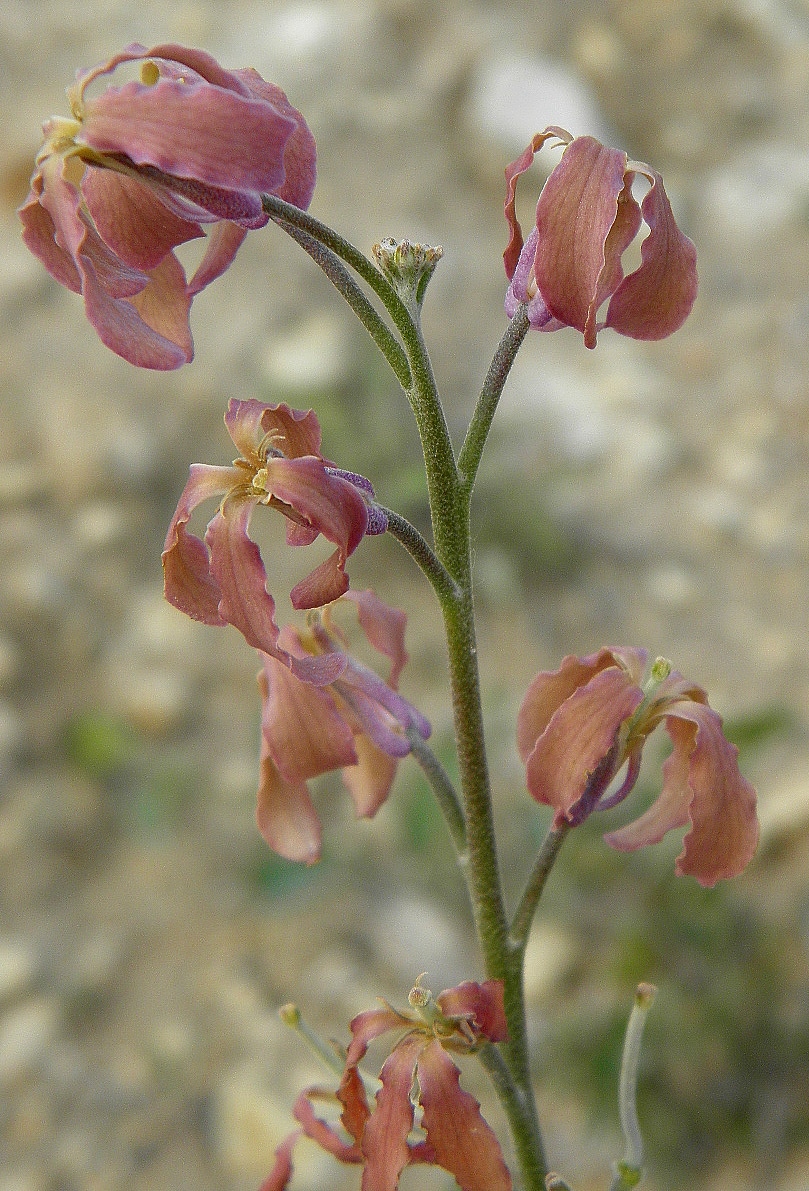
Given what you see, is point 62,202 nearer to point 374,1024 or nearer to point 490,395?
point 490,395

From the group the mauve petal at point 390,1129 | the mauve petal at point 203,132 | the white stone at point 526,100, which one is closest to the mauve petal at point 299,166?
the mauve petal at point 203,132

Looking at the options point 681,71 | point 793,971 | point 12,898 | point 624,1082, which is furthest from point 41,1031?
point 681,71

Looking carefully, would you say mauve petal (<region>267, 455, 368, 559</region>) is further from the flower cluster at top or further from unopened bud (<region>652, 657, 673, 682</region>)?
unopened bud (<region>652, 657, 673, 682</region>)

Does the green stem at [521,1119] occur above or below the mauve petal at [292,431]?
below

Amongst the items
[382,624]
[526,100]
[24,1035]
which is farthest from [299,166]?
[526,100]

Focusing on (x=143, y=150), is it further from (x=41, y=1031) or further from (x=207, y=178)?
(x=41, y=1031)

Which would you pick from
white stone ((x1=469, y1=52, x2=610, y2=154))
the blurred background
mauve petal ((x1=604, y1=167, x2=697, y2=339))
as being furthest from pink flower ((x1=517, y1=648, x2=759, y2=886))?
white stone ((x1=469, y1=52, x2=610, y2=154))

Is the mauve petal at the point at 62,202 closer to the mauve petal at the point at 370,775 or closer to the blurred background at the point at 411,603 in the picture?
the mauve petal at the point at 370,775
